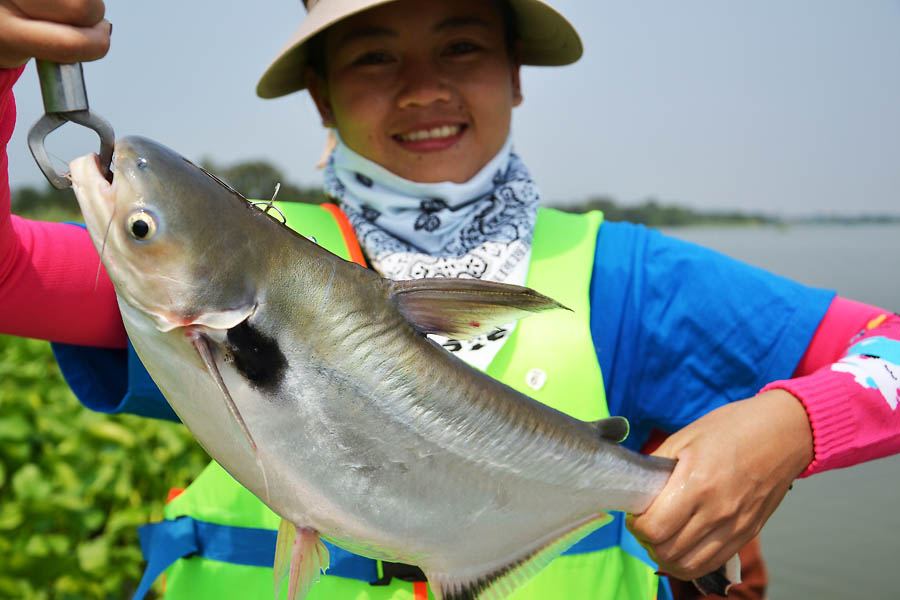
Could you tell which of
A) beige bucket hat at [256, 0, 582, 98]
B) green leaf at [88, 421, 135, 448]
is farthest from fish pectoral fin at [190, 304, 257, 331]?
green leaf at [88, 421, 135, 448]

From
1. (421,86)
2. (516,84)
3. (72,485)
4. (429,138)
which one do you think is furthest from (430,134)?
(72,485)

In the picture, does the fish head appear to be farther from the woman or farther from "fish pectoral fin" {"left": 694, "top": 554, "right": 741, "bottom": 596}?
"fish pectoral fin" {"left": 694, "top": 554, "right": 741, "bottom": 596}

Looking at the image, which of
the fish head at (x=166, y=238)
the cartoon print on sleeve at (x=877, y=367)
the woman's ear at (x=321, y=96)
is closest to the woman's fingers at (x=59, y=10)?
the fish head at (x=166, y=238)

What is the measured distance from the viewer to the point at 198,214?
1224 mm

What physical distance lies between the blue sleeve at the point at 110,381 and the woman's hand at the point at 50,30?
0.93 m

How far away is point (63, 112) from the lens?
1248 millimetres

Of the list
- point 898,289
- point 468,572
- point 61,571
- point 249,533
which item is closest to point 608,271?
point 468,572

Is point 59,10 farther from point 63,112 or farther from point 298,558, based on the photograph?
point 298,558

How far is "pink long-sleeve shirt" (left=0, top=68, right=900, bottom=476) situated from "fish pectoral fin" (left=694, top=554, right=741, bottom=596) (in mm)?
320

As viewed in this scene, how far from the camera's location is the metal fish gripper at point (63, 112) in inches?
48.8

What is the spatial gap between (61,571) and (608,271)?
9.05 ft

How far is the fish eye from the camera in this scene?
1.18 metres

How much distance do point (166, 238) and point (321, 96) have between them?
161 centimetres

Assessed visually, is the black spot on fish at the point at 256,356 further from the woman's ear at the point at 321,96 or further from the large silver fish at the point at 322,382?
the woman's ear at the point at 321,96
